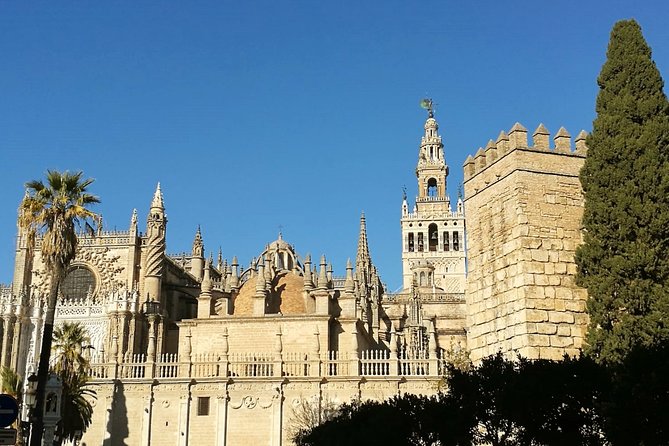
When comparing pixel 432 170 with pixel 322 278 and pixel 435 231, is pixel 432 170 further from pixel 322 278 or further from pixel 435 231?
pixel 322 278

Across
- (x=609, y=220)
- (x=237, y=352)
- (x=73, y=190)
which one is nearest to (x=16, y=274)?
(x=237, y=352)

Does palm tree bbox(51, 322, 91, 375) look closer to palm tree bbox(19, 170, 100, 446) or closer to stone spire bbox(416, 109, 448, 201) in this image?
palm tree bbox(19, 170, 100, 446)

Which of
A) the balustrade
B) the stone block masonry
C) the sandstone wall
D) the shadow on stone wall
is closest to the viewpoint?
the stone block masonry

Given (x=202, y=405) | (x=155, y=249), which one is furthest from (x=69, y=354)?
(x=155, y=249)

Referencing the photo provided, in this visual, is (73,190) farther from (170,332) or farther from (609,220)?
(170,332)

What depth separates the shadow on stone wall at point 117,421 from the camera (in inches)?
1181

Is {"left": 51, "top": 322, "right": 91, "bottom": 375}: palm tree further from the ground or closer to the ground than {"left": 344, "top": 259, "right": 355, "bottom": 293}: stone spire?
closer to the ground

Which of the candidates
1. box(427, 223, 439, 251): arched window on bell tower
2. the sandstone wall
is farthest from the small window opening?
box(427, 223, 439, 251): arched window on bell tower

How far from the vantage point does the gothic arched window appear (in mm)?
40875

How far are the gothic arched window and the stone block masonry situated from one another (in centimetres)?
2594

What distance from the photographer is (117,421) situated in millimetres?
30203

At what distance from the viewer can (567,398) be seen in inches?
566

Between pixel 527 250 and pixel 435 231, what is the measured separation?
60.7m

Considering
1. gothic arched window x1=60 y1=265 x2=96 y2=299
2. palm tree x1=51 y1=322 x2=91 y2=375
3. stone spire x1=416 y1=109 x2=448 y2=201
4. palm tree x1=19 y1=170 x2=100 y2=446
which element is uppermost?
stone spire x1=416 y1=109 x2=448 y2=201
